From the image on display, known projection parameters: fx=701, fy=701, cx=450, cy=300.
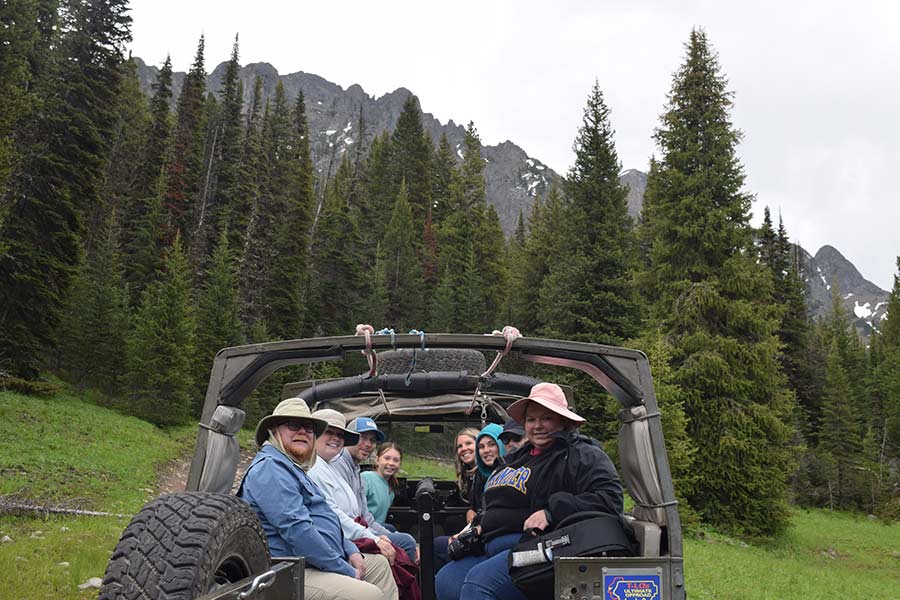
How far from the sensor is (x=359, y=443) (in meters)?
6.53

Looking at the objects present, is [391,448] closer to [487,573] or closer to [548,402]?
[487,573]

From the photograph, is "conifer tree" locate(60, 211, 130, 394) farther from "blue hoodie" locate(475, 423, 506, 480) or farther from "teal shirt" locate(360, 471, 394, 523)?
"blue hoodie" locate(475, 423, 506, 480)

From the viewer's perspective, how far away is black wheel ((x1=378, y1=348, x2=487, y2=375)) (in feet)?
22.8

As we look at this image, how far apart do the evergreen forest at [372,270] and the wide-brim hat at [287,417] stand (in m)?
17.8

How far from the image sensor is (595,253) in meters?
32.6

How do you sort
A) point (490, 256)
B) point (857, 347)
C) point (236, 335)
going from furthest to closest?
point (857, 347) < point (490, 256) < point (236, 335)

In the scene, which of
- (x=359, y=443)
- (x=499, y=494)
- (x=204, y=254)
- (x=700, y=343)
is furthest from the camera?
(x=204, y=254)

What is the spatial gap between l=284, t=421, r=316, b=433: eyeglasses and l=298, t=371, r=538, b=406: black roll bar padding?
238cm

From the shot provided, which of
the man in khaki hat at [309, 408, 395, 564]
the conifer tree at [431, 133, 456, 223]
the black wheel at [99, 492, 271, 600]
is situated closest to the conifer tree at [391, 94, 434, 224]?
the conifer tree at [431, 133, 456, 223]

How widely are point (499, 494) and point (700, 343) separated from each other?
22.7 m

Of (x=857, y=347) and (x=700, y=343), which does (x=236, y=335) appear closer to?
(x=700, y=343)

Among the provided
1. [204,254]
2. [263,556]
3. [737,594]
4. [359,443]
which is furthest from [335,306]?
[263,556]

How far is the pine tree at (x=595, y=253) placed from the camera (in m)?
31.6

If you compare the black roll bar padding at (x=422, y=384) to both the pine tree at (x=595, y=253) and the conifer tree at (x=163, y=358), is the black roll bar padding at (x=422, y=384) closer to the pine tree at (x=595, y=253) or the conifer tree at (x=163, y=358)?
the pine tree at (x=595, y=253)
